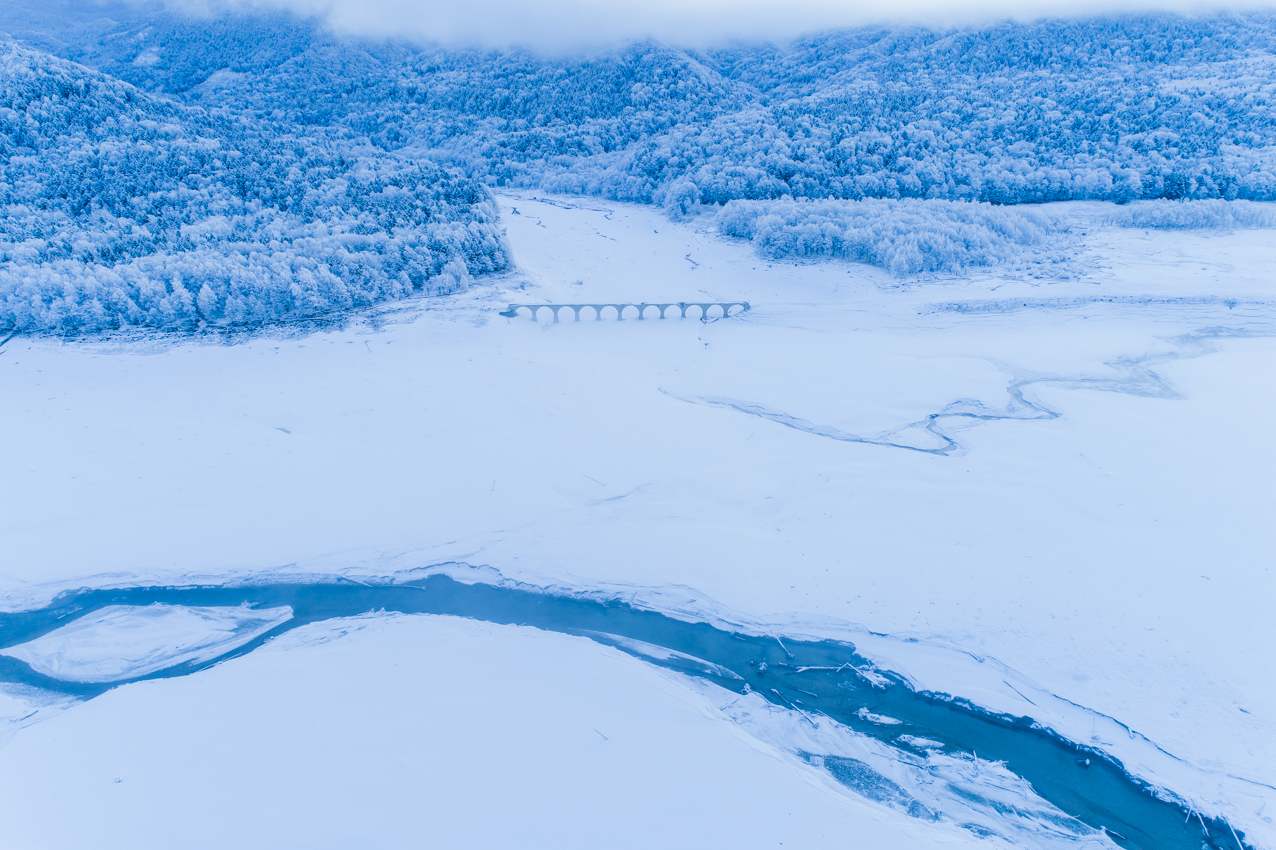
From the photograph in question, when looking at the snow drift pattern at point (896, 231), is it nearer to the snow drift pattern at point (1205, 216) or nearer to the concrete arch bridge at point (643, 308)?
the snow drift pattern at point (1205, 216)

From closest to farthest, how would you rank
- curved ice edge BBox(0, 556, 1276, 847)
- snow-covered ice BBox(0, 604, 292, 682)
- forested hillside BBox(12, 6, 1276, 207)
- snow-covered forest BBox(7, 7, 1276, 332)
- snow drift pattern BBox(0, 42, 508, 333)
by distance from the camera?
curved ice edge BBox(0, 556, 1276, 847) < snow-covered ice BBox(0, 604, 292, 682) < snow drift pattern BBox(0, 42, 508, 333) < snow-covered forest BBox(7, 7, 1276, 332) < forested hillside BBox(12, 6, 1276, 207)

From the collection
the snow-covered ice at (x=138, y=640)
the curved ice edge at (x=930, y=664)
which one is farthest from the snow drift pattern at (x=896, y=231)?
the snow-covered ice at (x=138, y=640)

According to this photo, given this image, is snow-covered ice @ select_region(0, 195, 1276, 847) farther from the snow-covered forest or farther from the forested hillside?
the forested hillside

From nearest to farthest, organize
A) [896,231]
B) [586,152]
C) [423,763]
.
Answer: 1. [423,763]
2. [896,231]
3. [586,152]

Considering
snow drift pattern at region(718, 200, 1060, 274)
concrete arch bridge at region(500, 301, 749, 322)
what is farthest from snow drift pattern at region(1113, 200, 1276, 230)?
concrete arch bridge at region(500, 301, 749, 322)

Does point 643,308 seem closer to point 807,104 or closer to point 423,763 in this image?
point 423,763

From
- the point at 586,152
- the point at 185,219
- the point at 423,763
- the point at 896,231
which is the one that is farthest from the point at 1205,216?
the point at 185,219

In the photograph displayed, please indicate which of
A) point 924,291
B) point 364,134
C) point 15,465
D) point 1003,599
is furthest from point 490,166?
point 1003,599
